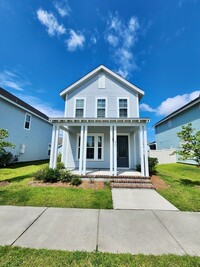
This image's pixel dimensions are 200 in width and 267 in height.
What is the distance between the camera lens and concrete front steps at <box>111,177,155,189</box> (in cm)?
660

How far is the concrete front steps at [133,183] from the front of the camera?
6.60 metres

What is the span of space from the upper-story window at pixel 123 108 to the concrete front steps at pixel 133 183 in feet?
17.4

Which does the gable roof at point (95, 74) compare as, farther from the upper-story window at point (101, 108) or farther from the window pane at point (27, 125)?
the window pane at point (27, 125)

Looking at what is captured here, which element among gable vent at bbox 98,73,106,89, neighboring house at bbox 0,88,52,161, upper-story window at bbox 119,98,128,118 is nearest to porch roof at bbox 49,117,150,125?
upper-story window at bbox 119,98,128,118

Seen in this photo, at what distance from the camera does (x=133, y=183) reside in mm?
6836

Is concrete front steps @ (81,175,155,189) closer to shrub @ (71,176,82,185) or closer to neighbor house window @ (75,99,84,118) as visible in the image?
shrub @ (71,176,82,185)

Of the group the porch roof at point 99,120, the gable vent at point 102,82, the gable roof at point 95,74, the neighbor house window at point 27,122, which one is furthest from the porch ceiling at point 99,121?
the neighbor house window at point 27,122

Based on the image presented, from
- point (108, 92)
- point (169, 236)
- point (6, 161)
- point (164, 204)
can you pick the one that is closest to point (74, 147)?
point (108, 92)

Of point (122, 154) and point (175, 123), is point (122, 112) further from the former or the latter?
point (175, 123)

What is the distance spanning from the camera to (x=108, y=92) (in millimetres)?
10891

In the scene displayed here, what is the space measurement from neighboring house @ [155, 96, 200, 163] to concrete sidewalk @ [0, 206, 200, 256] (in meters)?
13.9

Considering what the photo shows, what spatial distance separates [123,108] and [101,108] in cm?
188

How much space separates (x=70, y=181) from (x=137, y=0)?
492 inches

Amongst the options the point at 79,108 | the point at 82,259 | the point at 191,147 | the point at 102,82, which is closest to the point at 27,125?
the point at 79,108
